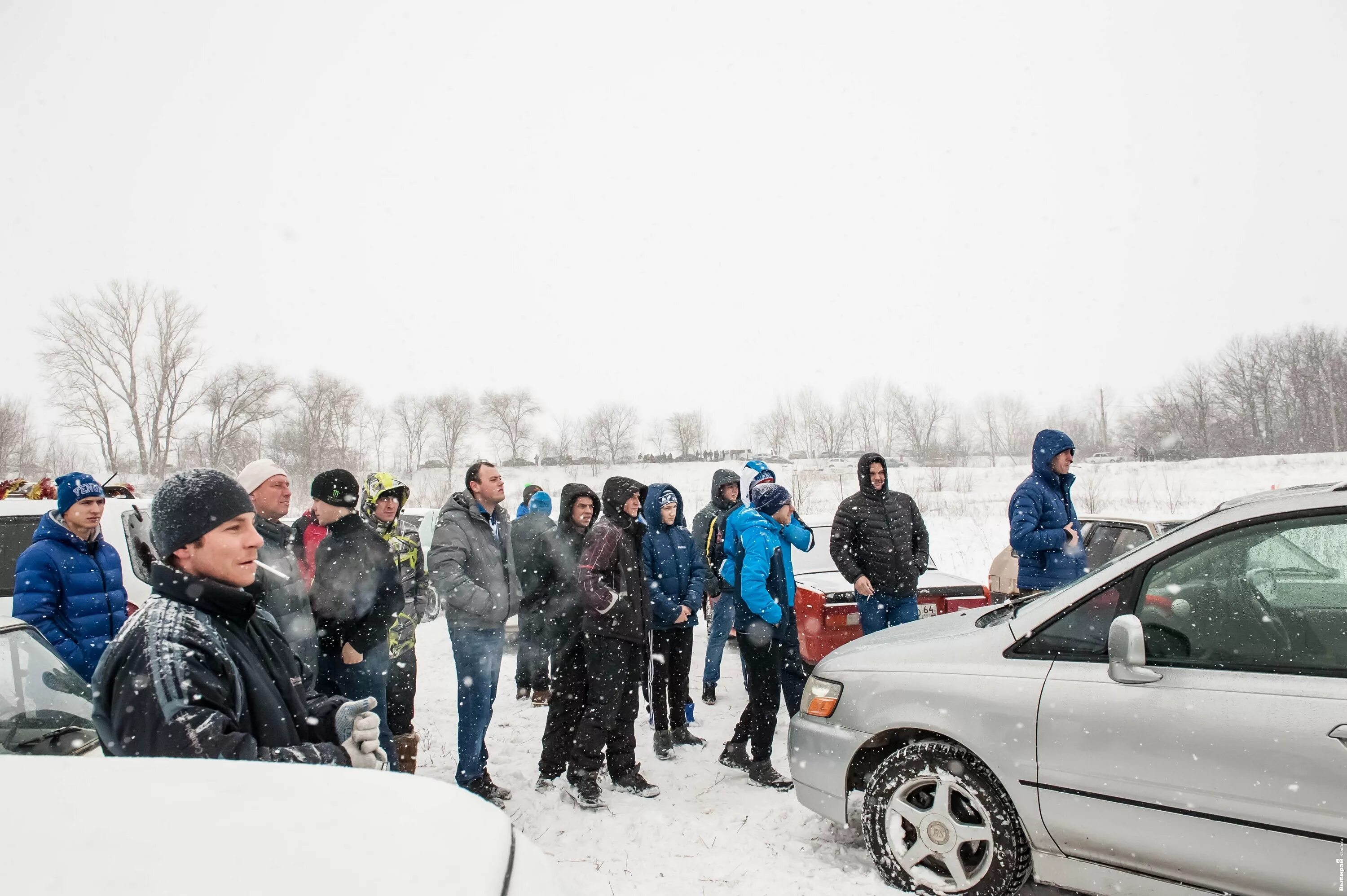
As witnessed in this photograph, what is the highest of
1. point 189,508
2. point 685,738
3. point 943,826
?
point 189,508

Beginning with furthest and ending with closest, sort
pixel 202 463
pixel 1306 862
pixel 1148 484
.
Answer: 1. pixel 202 463
2. pixel 1148 484
3. pixel 1306 862

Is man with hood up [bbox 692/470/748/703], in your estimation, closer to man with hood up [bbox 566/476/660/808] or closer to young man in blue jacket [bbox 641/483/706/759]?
young man in blue jacket [bbox 641/483/706/759]

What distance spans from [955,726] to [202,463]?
1867 inches

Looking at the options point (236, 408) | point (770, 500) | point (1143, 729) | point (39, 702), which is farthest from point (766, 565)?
point (236, 408)

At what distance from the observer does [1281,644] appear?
8.09 ft

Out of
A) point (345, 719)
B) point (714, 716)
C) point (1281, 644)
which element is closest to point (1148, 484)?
point (714, 716)

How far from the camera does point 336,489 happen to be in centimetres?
402

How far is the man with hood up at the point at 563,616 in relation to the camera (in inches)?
179

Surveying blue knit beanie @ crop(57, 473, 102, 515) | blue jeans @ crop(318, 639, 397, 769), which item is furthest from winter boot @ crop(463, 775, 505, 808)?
blue knit beanie @ crop(57, 473, 102, 515)

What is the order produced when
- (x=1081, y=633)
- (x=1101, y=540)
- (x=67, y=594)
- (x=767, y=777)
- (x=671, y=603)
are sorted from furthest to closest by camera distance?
(x=1101, y=540) < (x=671, y=603) < (x=767, y=777) < (x=67, y=594) < (x=1081, y=633)

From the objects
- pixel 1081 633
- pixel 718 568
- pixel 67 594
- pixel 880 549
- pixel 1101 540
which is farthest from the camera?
pixel 1101 540

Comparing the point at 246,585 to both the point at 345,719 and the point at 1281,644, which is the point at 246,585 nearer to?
the point at 345,719

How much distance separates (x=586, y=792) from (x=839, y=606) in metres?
2.70

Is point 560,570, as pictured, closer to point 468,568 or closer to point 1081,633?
point 468,568
